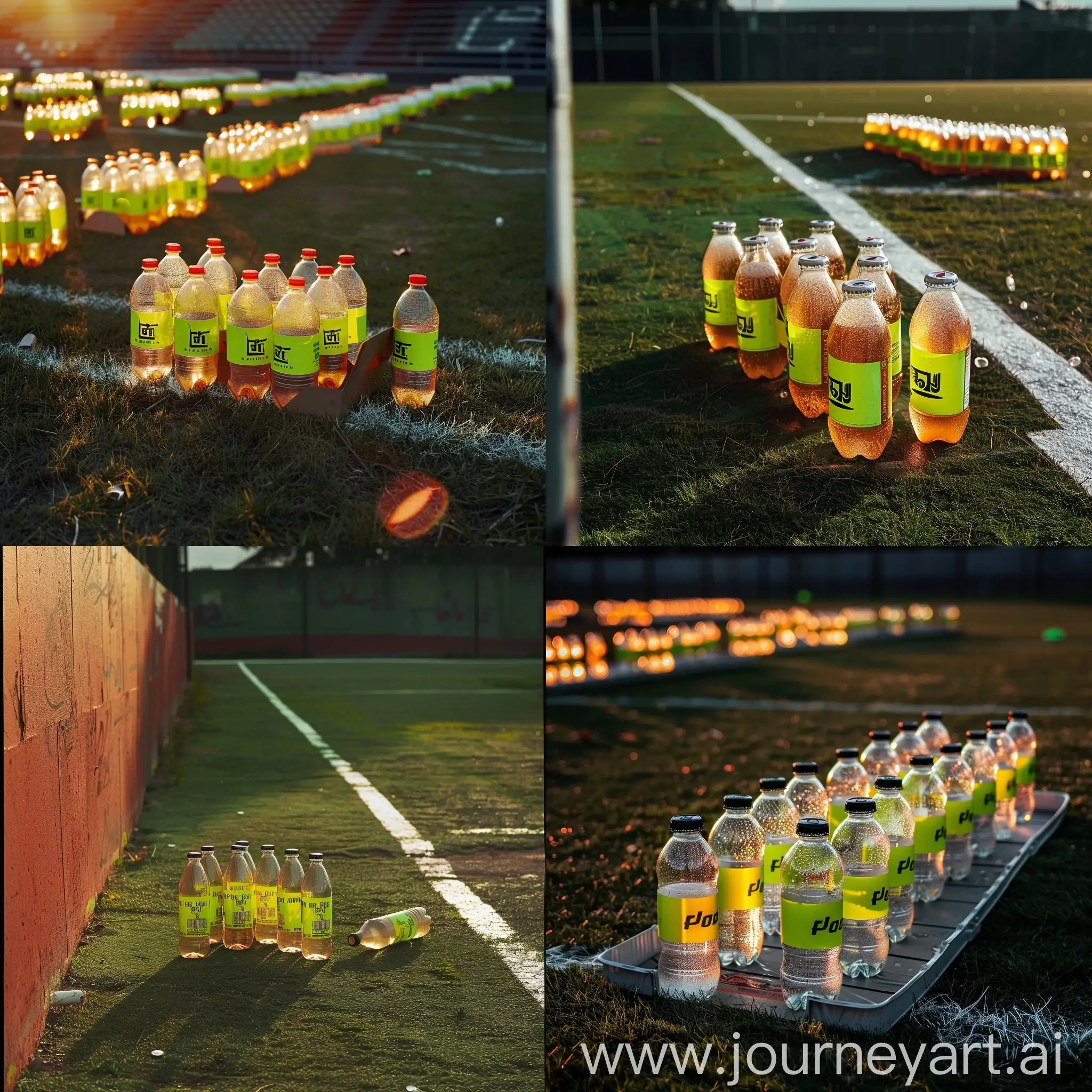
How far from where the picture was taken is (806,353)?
4.43 m

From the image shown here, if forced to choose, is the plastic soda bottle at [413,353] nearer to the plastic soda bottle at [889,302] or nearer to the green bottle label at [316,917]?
the plastic soda bottle at [889,302]

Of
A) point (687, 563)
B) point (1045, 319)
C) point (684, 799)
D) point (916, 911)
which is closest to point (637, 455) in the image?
point (916, 911)

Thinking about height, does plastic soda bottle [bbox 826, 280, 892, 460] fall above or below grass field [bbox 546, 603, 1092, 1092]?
above

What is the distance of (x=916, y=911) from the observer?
4.61 metres

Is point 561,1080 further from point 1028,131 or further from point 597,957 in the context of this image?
point 1028,131

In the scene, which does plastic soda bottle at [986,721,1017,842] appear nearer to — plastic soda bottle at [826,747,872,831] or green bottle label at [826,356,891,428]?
plastic soda bottle at [826,747,872,831]

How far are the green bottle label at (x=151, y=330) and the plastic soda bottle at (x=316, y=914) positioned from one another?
6.88 ft

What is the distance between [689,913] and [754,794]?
10.7 feet

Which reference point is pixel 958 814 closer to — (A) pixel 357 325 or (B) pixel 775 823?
(B) pixel 775 823

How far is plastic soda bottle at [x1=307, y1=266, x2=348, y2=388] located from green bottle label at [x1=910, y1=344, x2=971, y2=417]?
7.01 ft

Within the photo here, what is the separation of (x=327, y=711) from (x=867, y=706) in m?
5.63

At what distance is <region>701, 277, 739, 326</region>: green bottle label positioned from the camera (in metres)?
5.25

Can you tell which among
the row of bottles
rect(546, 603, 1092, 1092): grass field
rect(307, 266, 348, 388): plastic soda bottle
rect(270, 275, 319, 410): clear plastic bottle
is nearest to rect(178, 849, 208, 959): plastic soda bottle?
rect(546, 603, 1092, 1092): grass field

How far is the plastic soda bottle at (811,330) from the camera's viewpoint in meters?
4.38
